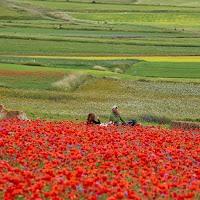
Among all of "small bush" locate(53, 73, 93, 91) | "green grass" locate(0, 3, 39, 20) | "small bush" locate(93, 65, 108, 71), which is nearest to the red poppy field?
"small bush" locate(53, 73, 93, 91)

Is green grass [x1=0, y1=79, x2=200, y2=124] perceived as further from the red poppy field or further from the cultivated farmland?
the red poppy field

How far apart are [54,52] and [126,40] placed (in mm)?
23453

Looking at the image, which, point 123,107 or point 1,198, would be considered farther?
point 123,107

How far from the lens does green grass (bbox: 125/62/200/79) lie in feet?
160

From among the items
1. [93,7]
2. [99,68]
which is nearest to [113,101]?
[99,68]

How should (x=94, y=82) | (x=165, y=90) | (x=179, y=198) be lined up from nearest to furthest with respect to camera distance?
(x=179, y=198)
(x=165, y=90)
(x=94, y=82)

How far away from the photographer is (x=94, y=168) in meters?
8.77

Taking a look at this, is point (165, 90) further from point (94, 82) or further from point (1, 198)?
point (1, 198)

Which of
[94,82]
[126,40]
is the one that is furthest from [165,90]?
[126,40]

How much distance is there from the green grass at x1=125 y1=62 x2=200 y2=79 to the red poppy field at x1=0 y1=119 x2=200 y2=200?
33688 millimetres

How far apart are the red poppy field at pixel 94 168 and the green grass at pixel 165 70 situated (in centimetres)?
3369

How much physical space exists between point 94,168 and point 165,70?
1753 inches

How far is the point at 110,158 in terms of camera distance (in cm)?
1029

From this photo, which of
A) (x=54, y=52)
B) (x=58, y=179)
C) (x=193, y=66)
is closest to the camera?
(x=58, y=179)
